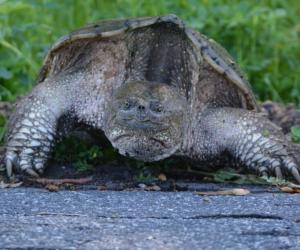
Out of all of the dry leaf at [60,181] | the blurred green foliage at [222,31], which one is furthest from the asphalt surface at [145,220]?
the blurred green foliage at [222,31]

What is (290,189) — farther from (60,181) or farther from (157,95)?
(60,181)

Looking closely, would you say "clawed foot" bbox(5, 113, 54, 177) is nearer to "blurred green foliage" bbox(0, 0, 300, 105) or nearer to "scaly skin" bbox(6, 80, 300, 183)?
"scaly skin" bbox(6, 80, 300, 183)

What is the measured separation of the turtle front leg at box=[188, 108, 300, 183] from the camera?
409 cm

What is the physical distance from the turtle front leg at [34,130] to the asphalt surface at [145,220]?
0.36 metres

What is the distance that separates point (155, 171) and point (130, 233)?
1.31 metres

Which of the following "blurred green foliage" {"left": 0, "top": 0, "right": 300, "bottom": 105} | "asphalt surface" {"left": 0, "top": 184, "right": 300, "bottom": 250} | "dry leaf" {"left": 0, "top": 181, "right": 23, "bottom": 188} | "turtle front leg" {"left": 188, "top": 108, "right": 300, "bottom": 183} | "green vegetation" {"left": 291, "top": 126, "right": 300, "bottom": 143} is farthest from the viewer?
"blurred green foliage" {"left": 0, "top": 0, "right": 300, "bottom": 105}

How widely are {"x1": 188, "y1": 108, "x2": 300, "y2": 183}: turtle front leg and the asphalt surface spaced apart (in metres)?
0.45

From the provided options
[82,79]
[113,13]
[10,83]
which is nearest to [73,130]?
[82,79]

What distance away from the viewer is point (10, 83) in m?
5.50

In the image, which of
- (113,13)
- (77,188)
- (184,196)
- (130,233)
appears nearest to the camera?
(130,233)

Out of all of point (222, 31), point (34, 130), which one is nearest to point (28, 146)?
point (34, 130)

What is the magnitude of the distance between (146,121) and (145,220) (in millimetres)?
818

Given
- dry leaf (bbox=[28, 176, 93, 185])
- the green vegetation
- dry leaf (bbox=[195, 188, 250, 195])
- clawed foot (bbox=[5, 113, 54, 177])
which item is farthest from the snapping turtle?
dry leaf (bbox=[195, 188, 250, 195])

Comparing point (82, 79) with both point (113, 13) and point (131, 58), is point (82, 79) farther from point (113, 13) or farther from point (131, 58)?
point (113, 13)
